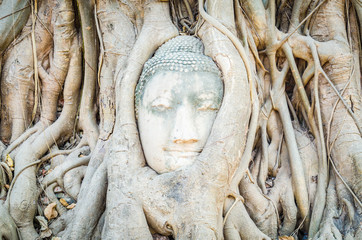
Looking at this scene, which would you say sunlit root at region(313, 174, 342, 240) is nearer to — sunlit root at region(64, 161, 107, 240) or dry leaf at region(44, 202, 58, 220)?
sunlit root at region(64, 161, 107, 240)

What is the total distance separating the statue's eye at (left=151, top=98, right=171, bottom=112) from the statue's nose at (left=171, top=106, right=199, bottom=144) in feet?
0.25

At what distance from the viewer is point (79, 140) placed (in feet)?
10.2

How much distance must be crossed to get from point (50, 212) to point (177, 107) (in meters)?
1.21

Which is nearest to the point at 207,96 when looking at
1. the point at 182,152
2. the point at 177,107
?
the point at 177,107

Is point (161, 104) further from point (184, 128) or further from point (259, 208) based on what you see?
point (259, 208)

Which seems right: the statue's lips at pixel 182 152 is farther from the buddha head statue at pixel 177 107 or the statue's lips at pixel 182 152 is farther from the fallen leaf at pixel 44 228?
the fallen leaf at pixel 44 228

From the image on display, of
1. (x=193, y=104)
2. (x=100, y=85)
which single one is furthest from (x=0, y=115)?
(x=193, y=104)

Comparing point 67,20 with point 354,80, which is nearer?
point 354,80

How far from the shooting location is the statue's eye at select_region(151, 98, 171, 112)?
2.30 m

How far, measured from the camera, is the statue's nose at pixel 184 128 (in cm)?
224

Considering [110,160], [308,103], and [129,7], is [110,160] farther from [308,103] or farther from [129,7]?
[308,103]

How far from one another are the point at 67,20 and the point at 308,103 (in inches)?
79.8

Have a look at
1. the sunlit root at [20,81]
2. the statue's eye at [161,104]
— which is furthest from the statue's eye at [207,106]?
the sunlit root at [20,81]

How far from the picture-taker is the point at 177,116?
2271mm
